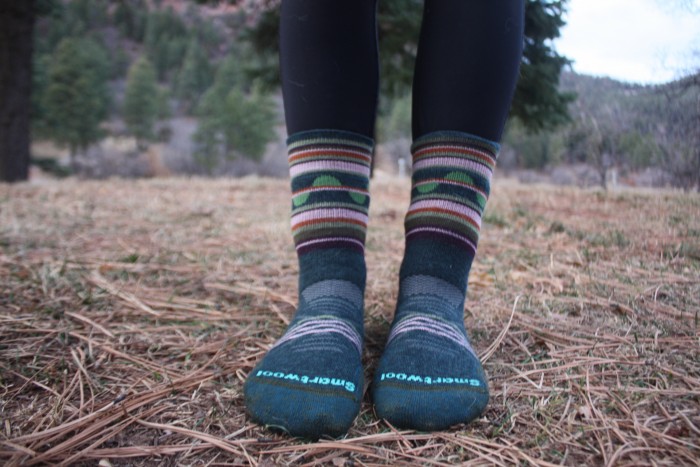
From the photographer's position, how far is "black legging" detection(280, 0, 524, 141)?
548mm

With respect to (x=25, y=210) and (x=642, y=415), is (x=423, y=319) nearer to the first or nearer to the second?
(x=642, y=415)

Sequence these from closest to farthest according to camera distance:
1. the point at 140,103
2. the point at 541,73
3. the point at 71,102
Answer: the point at 541,73 < the point at 71,102 < the point at 140,103

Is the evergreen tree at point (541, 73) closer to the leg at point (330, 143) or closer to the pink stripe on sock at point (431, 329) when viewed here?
the leg at point (330, 143)

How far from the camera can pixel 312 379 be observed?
0.44m

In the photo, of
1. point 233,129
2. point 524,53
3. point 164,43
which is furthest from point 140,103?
point 524,53

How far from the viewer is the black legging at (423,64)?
55 centimetres

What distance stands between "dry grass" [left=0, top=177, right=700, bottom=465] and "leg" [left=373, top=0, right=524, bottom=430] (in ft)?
0.30

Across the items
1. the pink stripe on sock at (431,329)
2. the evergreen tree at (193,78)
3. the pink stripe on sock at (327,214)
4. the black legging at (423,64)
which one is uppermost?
the evergreen tree at (193,78)

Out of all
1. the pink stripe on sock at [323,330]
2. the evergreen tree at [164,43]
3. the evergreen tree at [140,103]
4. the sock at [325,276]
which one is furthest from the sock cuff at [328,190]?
the evergreen tree at [164,43]

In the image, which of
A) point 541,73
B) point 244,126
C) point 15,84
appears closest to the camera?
point 541,73

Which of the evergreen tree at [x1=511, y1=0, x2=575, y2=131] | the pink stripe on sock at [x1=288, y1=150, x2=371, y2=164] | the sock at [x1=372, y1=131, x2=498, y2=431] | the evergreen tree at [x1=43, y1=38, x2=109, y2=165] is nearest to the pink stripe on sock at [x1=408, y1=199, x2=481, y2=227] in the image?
the sock at [x1=372, y1=131, x2=498, y2=431]

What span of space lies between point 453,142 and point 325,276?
23cm

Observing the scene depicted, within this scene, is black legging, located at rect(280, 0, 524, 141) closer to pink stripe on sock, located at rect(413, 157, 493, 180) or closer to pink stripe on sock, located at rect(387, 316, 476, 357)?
pink stripe on sock, located at rect(413, 157, 493, 180)

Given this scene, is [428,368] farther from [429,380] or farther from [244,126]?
[244,126]
